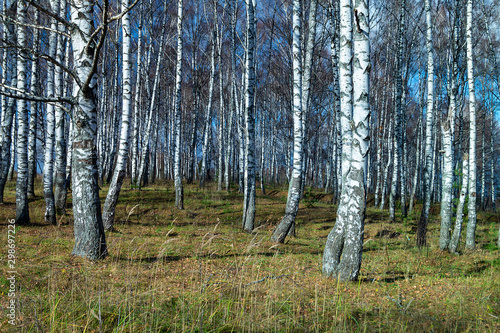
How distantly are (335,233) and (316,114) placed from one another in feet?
63.3

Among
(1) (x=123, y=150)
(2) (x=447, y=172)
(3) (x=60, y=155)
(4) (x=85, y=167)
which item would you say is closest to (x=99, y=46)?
(4) (x=85, y=167)

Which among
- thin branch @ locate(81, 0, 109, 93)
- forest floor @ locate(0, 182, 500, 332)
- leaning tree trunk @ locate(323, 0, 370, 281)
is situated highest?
thin branch @ locate(81, 0, 109, 93)

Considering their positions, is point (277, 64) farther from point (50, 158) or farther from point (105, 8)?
point (105, 8)

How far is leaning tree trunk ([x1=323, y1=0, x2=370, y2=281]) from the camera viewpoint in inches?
155

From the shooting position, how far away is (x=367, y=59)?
163 inches

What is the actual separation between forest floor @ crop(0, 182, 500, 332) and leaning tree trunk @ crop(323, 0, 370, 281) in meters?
0.30

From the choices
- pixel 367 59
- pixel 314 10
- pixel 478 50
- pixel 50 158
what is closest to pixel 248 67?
pixel 314 10

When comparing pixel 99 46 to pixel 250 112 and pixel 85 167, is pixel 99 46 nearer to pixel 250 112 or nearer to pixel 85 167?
pixel 85 167

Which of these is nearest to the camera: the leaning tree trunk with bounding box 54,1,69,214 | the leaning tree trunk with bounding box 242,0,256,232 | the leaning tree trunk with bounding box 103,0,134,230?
the leaning tree trunk with bounding box 103,0,134,230

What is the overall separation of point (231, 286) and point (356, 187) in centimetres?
213

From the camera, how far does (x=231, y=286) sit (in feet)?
11.1

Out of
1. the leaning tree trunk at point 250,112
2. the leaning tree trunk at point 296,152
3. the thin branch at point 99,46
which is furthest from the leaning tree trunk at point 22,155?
the leaning tree trunk at point 296,152

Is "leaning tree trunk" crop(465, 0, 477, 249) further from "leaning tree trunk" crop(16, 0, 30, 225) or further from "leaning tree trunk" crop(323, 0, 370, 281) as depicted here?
"leaning tree trunk" crop(16, 0, 30, 225)

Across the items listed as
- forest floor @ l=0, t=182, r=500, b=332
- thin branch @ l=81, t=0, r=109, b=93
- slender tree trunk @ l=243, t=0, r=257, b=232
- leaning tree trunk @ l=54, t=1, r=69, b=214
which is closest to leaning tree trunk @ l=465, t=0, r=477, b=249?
forest floor @ l=0, t=182, r=500, b=332
